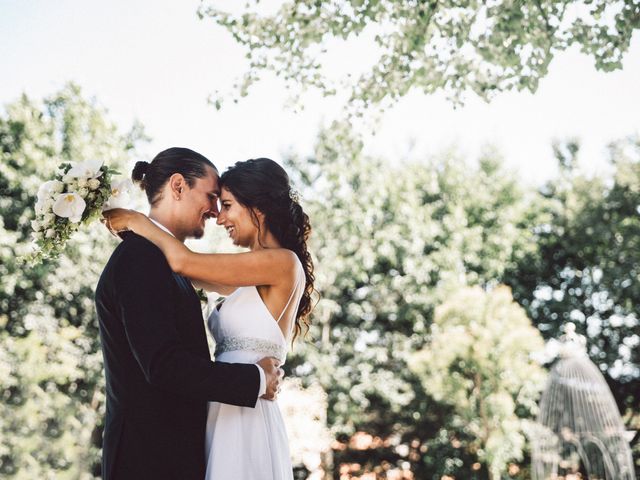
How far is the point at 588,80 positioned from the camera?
13.2 metres

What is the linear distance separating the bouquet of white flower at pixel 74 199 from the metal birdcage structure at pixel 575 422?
9159 millimetres

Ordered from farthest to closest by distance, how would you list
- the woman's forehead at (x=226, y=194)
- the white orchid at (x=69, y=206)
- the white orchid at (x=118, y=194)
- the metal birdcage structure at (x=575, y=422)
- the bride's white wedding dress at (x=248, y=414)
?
the metal birdcage structure at (x=575, y=422) < the woman's forehead at (x=226, y=194) < the white orchid at (x=118, y=194) < the white orchid at (x=69, y=206) < the bride's white wedding dress at (x=248, y=414)

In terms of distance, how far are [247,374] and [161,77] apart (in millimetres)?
12009

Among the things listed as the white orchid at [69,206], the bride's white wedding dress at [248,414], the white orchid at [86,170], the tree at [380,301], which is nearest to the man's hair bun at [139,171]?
the white orchid at [86,170]

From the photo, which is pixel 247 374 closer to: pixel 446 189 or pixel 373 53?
pixel 373 53

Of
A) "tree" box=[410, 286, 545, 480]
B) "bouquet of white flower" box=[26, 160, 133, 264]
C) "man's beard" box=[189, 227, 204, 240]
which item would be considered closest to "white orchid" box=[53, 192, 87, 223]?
"bouquet of white flower" box=[26, 160, 133, 264]

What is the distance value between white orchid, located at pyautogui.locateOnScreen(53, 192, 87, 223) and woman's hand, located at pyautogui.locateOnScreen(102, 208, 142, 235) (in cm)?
13

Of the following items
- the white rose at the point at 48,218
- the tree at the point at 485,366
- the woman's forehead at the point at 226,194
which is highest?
the tree at the point at 485,366

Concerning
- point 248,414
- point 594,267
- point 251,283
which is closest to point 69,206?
point 251,283

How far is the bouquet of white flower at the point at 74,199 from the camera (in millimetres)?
2621

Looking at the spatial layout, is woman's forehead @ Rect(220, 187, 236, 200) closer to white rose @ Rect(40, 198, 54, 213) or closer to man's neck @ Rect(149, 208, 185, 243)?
man's neck @ Rect(149, 208, 185, 243)

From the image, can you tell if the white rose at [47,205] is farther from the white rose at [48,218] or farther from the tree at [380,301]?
the tree at [380,301]

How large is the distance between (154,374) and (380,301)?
1470cm

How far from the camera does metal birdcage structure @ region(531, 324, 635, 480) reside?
11.7m
